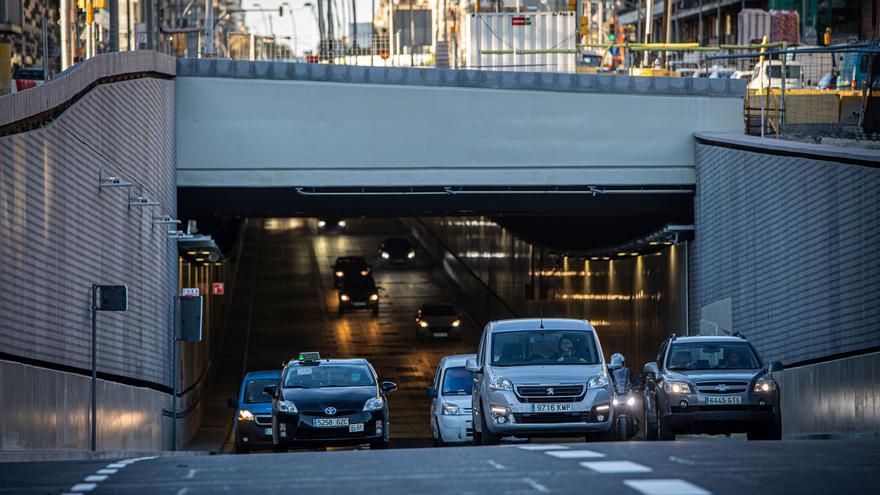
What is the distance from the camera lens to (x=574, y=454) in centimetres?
1374

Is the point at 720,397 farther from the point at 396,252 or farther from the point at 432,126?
the point at 396,252

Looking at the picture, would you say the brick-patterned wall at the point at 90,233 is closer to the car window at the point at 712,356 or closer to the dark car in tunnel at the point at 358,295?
the car window at the point at 712,356

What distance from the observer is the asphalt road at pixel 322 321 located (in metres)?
46.8

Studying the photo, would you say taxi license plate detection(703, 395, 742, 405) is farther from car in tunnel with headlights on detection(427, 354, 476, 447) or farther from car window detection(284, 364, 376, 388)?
car window detection(284, 364, 376, 388)

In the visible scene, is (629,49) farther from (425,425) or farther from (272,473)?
(272,473)

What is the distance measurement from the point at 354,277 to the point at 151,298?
124ft

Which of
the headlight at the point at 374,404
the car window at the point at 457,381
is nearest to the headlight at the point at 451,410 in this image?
the car window at the point at 457,381

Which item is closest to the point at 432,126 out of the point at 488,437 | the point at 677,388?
the point at 677,388

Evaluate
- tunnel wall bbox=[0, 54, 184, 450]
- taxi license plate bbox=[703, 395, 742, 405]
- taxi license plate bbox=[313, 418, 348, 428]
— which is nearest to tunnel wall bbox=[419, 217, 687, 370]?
tunnel wall bbox=[0, 54, 184, 450]

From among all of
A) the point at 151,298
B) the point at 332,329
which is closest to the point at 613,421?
the point at 151,298

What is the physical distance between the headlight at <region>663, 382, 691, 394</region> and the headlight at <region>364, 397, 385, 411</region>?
4227mm

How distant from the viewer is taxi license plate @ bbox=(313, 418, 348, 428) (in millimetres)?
22094

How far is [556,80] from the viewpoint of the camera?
119 ft

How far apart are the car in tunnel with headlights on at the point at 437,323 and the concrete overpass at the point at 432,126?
78.8 feet
